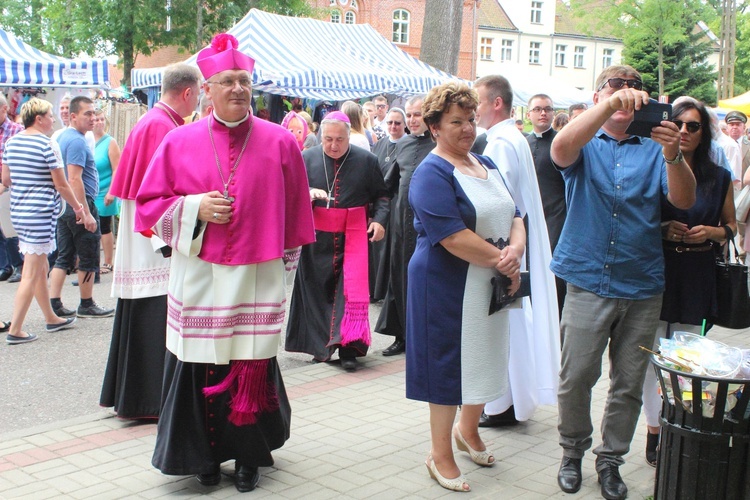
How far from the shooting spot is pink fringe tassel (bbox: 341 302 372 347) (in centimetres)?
653

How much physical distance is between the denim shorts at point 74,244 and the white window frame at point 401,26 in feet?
144

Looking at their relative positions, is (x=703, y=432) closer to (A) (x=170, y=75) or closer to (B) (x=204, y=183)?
(B) (x=204, y=183)

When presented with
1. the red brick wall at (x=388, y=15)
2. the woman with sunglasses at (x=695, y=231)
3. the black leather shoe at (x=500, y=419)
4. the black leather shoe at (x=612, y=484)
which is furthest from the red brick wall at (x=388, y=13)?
the black leather shoe at (x=612, y=484)

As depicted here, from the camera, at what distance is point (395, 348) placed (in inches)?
286

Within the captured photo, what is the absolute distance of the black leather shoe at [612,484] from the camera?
407 centimetres

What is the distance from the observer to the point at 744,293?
4207mm

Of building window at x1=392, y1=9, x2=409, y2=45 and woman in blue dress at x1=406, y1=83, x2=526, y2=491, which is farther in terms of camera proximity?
building window at x1=392, y1=9, x2=409, y2=45

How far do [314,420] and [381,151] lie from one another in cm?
426

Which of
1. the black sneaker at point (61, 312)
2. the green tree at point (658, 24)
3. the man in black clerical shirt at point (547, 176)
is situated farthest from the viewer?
the green tree at point (658, 24)

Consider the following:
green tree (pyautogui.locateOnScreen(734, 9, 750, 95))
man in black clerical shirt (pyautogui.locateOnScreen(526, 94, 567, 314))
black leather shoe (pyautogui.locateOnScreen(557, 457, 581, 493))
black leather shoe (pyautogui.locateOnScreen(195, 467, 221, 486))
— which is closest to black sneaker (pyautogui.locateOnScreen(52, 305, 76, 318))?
black leather shoe (pyautogui.locateOnScreen(195, 467, 221, 486))

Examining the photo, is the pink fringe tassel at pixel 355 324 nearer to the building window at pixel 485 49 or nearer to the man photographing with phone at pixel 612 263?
the man photographing with phone at pixel 612 263

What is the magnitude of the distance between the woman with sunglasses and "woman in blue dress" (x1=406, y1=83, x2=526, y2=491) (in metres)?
0.78

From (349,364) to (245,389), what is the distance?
2.62m

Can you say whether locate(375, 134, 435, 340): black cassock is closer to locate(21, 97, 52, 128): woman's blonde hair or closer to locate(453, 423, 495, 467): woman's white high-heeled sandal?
locate(453, 423, 495, 467): woman's white high-heeled sandal
